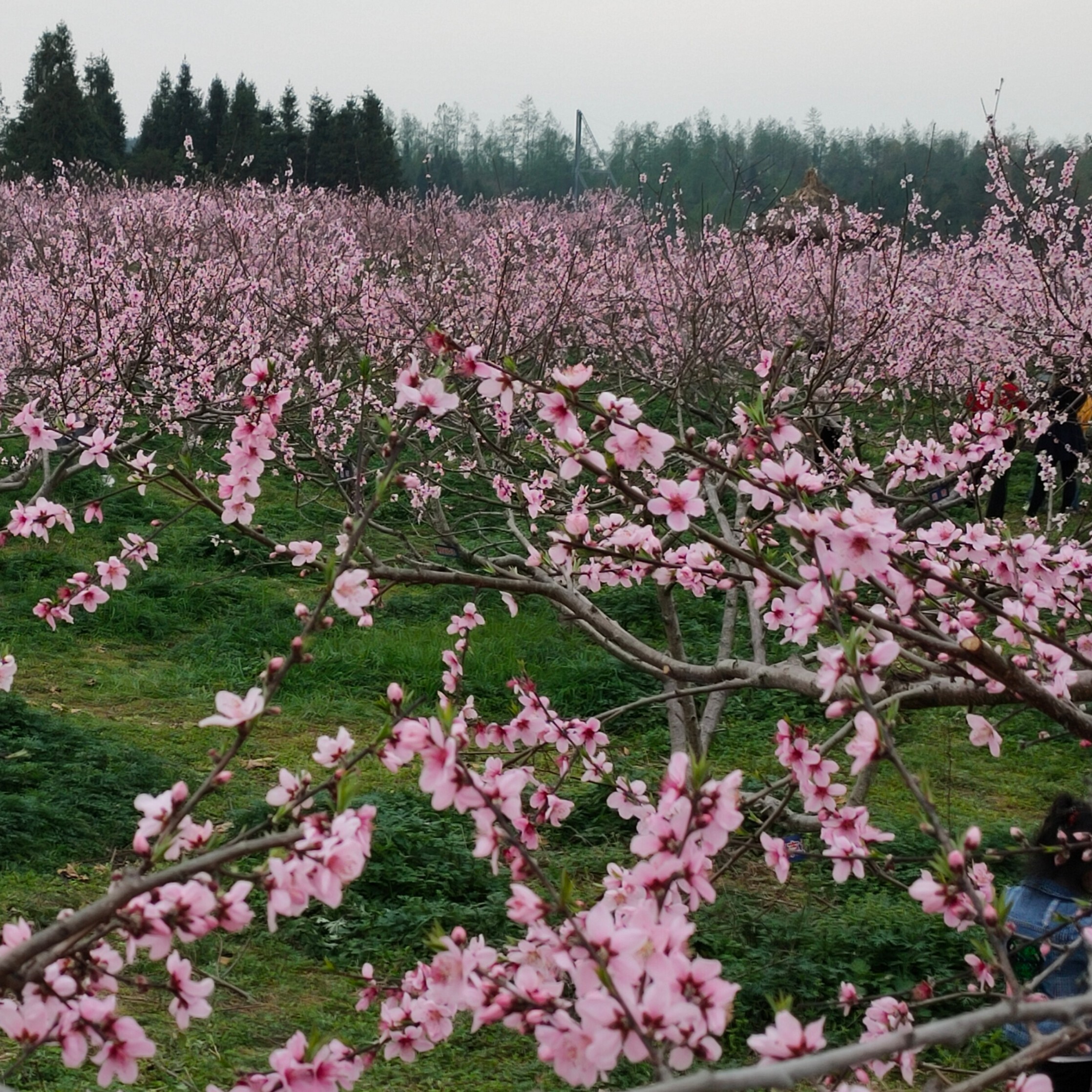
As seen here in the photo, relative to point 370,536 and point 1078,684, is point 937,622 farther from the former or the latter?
point 370,536

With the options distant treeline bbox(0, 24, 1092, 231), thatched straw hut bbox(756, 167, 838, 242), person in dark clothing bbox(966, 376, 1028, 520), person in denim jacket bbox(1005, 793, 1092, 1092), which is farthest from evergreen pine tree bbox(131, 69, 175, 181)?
person in denim jacket bbox(1005, 793, 1092, 1092)

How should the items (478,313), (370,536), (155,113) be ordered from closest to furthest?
(370,536), (478,313), (155,113)

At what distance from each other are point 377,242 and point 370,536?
32.8 feet

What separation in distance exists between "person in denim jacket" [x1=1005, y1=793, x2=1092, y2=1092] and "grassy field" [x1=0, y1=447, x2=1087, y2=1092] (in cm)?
47

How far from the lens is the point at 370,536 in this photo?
35.2 ft

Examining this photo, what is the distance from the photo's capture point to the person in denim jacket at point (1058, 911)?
334cm

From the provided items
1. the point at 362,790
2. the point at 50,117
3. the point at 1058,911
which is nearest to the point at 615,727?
the point at 362,790

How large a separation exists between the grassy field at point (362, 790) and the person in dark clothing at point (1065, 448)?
3.87 metres

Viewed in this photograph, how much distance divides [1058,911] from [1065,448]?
937 cm

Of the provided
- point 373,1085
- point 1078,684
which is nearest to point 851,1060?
point 1078,684

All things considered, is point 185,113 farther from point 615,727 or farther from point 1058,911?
point 1058,911

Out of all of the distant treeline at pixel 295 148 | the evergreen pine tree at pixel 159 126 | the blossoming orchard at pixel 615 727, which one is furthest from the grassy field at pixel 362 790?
the evergreen pine tree at pixel 159 126

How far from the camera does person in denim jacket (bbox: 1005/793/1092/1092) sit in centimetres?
334

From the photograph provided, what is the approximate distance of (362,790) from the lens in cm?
605
